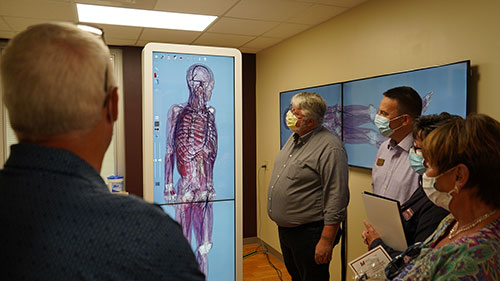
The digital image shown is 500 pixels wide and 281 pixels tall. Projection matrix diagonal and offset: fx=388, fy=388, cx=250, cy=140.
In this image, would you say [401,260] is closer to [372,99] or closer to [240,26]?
[372,99]

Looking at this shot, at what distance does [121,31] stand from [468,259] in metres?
3.42

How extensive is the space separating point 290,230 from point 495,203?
140 cm

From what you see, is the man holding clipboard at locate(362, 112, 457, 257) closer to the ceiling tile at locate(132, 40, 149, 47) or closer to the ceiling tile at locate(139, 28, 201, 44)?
the ceiling tile at locate(139, 28, 201, 44)

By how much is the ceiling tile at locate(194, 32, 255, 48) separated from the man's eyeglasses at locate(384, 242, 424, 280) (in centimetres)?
294

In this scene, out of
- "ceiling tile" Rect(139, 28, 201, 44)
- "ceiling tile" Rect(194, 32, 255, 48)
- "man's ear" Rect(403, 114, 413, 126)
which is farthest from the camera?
"ceiling tile" Rect(194, 32, 255, 48)

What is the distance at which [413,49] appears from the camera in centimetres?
243

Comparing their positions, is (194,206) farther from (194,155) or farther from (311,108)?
(311,108)

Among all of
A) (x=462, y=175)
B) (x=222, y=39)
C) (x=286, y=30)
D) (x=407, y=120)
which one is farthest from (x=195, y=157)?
(x=222, y=39)

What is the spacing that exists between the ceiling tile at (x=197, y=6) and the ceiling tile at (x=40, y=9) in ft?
2.20

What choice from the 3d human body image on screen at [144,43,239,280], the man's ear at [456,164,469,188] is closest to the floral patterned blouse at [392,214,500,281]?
the man's ear at [456,164,469,188]

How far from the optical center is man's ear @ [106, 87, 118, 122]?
64 cm

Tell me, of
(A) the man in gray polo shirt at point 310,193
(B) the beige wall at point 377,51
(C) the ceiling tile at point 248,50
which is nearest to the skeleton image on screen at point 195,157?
(A) the man in gray polo shirt at point 310,193

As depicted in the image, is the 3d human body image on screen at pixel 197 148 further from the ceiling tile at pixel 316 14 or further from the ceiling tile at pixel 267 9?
the ceiling tile at pixel 316 14

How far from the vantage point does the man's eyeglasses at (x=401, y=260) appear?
1.29m
